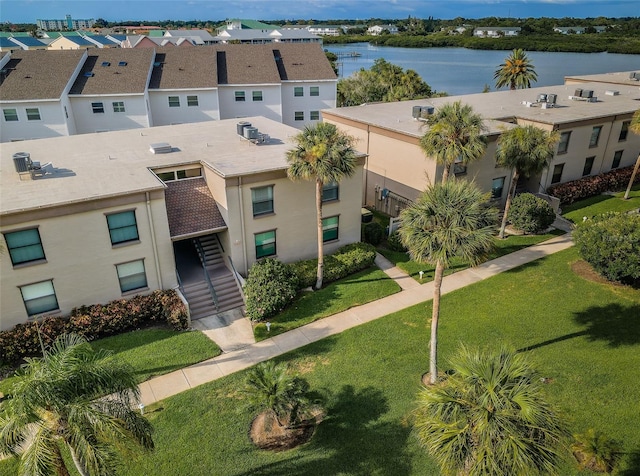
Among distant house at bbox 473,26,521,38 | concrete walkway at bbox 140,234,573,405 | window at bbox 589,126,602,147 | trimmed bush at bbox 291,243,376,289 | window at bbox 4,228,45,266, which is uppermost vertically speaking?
distant house at bbox 473,26,521,38

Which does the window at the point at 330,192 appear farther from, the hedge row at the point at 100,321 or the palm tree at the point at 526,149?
the palm tree at the point at 526,149

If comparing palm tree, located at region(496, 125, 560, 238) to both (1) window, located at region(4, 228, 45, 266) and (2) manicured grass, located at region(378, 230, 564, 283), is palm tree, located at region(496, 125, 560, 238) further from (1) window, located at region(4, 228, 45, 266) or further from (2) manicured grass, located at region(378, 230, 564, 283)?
(1) window, located at region(4, 228, 45, 266)

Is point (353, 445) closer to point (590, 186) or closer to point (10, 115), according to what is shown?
point (590, 186)

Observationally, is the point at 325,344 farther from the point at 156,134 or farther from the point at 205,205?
the point at 156,134

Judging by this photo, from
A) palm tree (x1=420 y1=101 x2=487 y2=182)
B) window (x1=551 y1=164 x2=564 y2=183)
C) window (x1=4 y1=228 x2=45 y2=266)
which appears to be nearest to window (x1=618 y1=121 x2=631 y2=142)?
window (x1=551 y1=164 x2=564 y2=183)

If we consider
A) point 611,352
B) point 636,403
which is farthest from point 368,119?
point 636,403

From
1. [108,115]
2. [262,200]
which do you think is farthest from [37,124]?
[262,200]
